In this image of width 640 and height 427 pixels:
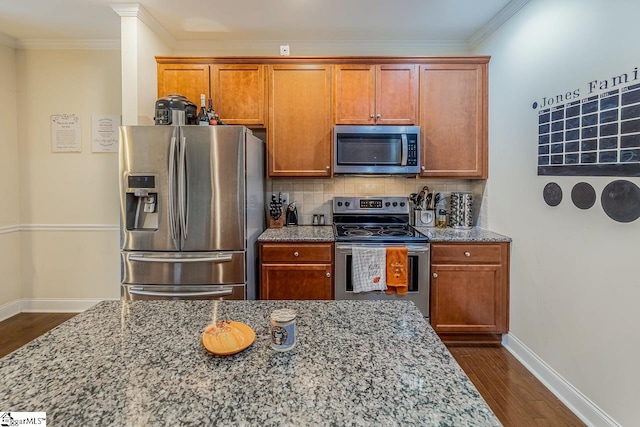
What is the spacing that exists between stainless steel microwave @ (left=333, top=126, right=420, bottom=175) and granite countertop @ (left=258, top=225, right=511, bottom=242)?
1.84 feet

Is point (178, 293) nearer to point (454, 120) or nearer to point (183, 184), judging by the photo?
point (183, 184)

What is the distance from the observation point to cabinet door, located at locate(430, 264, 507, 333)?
267cm

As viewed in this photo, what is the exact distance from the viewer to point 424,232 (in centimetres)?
288

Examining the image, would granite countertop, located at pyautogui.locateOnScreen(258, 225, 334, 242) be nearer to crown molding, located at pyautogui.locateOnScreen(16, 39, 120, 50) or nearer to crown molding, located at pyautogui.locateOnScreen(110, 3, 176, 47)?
crown molding, located at pyautogui.locateOnScreen(110, 3, 176, 47)

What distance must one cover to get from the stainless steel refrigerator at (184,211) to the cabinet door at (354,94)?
971 mm

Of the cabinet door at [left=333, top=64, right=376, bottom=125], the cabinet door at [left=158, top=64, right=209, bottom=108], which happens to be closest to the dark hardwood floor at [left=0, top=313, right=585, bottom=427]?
the cabinet door at [left=333, top=64, right=376, bottom=125]

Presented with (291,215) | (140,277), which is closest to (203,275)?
(140,277)

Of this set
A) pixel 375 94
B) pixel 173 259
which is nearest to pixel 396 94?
pixel 375 94

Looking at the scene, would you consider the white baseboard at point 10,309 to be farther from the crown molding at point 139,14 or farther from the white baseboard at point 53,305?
the crown molding at point 139,14

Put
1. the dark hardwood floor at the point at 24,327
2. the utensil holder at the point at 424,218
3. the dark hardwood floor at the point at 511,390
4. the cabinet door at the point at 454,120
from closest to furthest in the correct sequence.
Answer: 1. the dark hardwood floor at the point at 511,390
2. the dark hardwood floor at the point at 24,327
3. the cabinet door at the point at 454,120
4. the utensil holder at the point at 424,218

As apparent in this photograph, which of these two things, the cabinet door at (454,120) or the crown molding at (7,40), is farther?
the crown molding at (7,40)

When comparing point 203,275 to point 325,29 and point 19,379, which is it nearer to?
point 19,379

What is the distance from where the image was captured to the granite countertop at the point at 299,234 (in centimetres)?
267

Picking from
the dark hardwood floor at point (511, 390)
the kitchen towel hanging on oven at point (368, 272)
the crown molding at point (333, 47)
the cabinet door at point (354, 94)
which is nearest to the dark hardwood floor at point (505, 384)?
the dark hardwood floor at point (511, 390)
